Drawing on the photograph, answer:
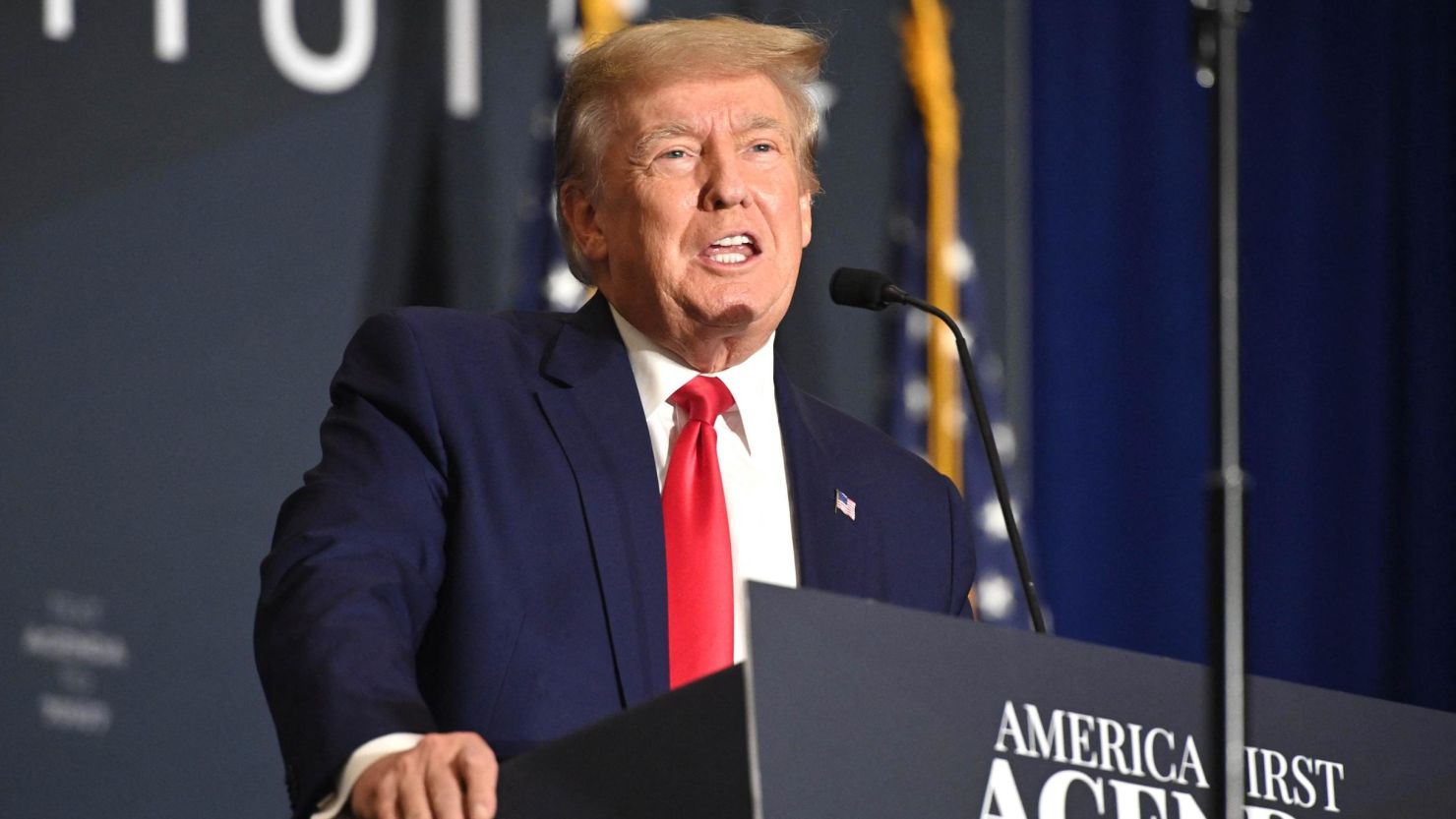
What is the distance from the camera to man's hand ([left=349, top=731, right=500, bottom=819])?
1.33m

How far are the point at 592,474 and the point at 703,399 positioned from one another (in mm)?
238

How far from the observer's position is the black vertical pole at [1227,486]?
3.85 ft

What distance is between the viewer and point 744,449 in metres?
2.29

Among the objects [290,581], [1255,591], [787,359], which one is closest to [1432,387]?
[1255,591]

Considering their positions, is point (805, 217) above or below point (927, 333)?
below

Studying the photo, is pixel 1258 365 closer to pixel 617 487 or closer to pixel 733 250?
pixel 733 250

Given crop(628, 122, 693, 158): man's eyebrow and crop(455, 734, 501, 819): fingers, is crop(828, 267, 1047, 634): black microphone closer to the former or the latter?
crop(628, 122, 693, 158): man's eyebrow

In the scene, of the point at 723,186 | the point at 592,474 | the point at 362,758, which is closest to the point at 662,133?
the point at 723,186

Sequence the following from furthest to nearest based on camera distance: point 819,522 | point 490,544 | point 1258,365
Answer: point 1258,365 < point 819,522 < point 490,544

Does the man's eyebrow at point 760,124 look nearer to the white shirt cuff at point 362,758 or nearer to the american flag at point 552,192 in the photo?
the white shirt cuff at point 362,758

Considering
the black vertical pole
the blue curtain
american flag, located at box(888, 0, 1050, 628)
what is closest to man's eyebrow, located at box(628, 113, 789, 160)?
the black vertical pole

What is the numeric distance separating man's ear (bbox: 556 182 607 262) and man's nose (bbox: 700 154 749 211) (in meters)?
0.19

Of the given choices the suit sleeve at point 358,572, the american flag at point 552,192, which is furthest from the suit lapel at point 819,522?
the american flag at point 552,192

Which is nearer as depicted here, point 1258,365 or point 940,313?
point 940,313
